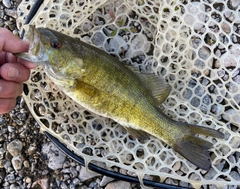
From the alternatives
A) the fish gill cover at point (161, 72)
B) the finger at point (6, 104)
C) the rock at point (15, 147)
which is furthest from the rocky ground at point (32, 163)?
the finger at point (6, 104)

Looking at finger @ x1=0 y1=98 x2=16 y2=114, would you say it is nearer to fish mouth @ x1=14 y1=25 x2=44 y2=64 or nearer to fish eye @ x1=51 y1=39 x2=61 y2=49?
fish mouth @ x1=14 y1=25 x2=44 y2=64

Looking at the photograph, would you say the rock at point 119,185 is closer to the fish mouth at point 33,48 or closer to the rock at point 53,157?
the rock at point 53,157

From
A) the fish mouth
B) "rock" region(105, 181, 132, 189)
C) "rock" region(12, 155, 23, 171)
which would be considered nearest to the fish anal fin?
"rock" region(105, 181, 132, 189)

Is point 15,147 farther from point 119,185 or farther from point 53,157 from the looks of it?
point 119,185

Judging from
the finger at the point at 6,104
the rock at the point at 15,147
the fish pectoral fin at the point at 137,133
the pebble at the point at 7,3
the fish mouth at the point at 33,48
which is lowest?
the rock at the point at 15,147

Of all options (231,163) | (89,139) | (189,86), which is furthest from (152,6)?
(231,163)

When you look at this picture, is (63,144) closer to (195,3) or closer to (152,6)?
(152,6)

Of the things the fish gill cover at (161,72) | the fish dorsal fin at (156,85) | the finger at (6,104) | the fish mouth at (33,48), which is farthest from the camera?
the fish gill cover at (161,72)

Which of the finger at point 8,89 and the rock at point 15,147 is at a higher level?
the finger at point 8,89

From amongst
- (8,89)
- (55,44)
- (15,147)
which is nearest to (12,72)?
(8,89)
